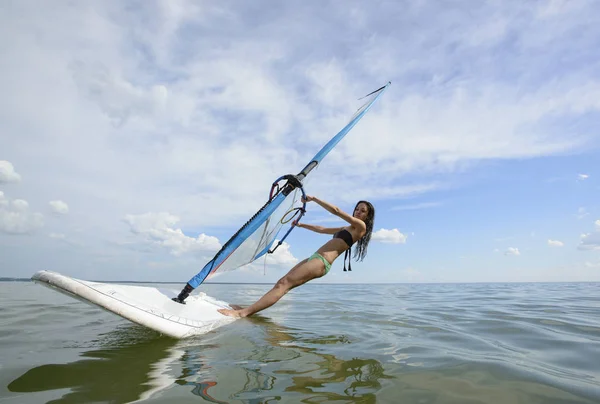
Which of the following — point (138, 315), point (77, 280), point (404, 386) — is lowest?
point (404, 386)

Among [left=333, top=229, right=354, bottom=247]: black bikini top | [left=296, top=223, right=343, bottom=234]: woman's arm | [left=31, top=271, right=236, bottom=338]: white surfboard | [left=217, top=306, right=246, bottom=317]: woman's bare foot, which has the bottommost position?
[left=217, top=306, right=246, bottom=317]: woman's bare foot

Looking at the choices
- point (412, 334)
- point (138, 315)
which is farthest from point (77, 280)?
point (412, 334)

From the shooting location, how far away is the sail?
5336 mm

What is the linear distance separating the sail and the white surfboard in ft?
1.62

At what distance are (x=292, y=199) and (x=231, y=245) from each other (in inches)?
56.9

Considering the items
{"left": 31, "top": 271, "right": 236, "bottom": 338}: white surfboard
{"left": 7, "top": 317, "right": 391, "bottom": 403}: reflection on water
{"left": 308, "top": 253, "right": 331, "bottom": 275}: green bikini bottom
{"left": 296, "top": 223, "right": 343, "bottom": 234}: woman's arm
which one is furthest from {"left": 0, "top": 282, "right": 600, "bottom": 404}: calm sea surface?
{"left": 296, "top": 223, "right": 343, "bottom": 234}: woman's arm

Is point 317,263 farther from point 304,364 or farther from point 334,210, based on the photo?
point 304,364

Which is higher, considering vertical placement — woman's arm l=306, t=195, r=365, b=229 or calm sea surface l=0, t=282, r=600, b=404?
woman's arm l=306, t=195, r=365, b=229

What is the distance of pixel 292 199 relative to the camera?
20.2 ft

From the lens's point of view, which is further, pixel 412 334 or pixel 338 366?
pixel 412 334

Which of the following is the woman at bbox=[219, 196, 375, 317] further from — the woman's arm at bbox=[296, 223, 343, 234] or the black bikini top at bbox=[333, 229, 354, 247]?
the woman's arm at bbox=[296, 223, 343, 234]

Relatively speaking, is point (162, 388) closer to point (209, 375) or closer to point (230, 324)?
point (209, 375)

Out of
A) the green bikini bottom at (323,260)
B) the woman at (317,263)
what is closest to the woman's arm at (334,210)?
the woman at (317,263)

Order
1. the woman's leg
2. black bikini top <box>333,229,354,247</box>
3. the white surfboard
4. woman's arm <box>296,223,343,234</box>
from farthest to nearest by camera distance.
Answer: woman's arm <box>296,223,343,234</box>, black bikini top <box>333,229,354,247</box>, the woman's leg, the white surfboard
